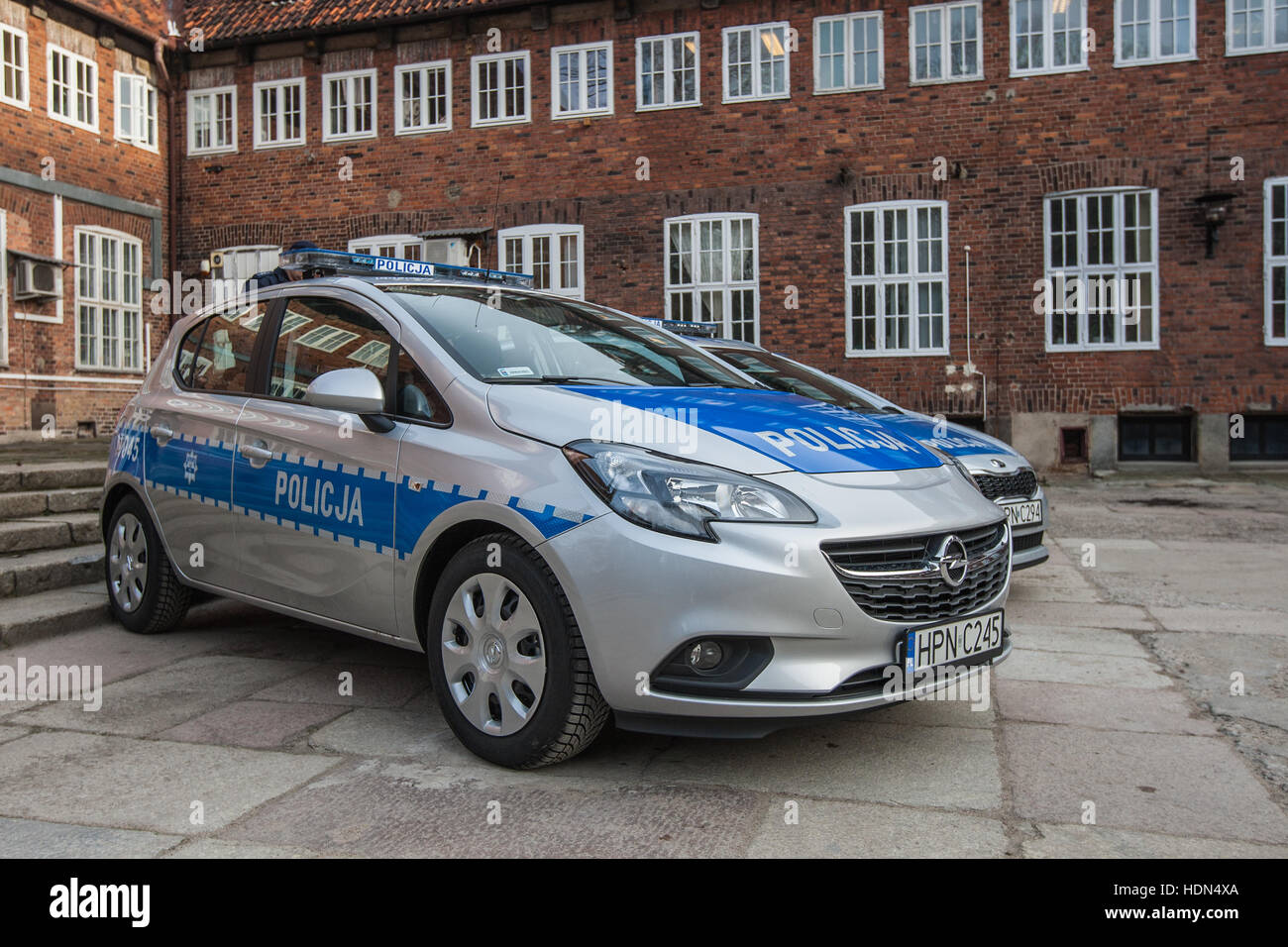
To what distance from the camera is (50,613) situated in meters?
5.52

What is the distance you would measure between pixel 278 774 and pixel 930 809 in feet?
6.85

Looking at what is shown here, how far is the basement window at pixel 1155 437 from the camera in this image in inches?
608

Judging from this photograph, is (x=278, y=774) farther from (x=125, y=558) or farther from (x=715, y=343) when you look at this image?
(x=715, y=343)

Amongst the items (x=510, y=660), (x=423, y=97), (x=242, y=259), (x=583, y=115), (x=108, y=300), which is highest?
(x=423, y=97)

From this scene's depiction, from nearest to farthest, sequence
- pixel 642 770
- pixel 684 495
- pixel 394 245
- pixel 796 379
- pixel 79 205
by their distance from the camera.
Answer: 1. pixel 684 495
2. pixel 642 770
3. pixel 796 379
4. pixel 79 205
5. pixel 394 245

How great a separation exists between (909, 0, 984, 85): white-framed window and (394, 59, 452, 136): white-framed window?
785 centimetres

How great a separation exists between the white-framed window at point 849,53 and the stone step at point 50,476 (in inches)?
490

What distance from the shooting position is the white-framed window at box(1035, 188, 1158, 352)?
15.4 metres

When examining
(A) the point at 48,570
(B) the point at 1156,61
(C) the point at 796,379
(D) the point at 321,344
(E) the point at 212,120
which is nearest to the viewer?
(D) the point at 321,344

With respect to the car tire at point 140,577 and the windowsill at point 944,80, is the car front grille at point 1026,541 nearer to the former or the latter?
the car tire at point 140,577

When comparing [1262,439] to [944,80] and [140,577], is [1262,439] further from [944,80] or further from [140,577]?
[140,577]

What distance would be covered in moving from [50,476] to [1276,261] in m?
15.3

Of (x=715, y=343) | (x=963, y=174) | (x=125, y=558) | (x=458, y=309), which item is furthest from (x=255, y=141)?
(x=458, y=309)

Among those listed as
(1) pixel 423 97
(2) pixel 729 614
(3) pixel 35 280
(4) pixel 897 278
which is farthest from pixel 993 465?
(3) pixel 35 280
